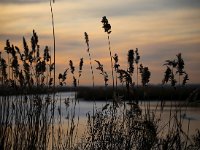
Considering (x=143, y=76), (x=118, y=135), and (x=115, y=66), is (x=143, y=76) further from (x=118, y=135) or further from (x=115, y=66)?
(x=118, y=135)

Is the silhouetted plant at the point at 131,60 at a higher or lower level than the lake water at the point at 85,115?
higher

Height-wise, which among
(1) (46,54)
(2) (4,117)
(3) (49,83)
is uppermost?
(1) (46,54)

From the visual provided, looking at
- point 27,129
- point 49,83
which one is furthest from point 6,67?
point 27,129

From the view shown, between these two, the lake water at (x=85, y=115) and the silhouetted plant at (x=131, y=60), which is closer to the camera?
the silhouetted plant at (x=131, y=60)

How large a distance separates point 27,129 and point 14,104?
57cm

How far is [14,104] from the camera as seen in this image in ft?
15.6

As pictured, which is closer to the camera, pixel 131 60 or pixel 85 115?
pixel 131 60

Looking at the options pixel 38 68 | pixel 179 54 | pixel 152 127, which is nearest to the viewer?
pixel 152 127

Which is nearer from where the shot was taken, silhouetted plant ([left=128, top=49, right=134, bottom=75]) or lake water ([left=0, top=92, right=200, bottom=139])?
silhouetted plant ([left=128, top=49, right=134, bottom=75])

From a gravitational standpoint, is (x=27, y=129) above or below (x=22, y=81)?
below

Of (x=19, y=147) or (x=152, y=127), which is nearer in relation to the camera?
(x=152, y=127)

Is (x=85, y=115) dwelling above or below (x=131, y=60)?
below

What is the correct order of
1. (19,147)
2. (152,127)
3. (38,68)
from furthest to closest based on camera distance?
(38,68), (19,147), (152,127)

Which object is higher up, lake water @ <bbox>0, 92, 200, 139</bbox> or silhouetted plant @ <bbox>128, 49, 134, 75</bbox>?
silhouetted plant @ <bbox>128, 49, 134, 75</bbox>
